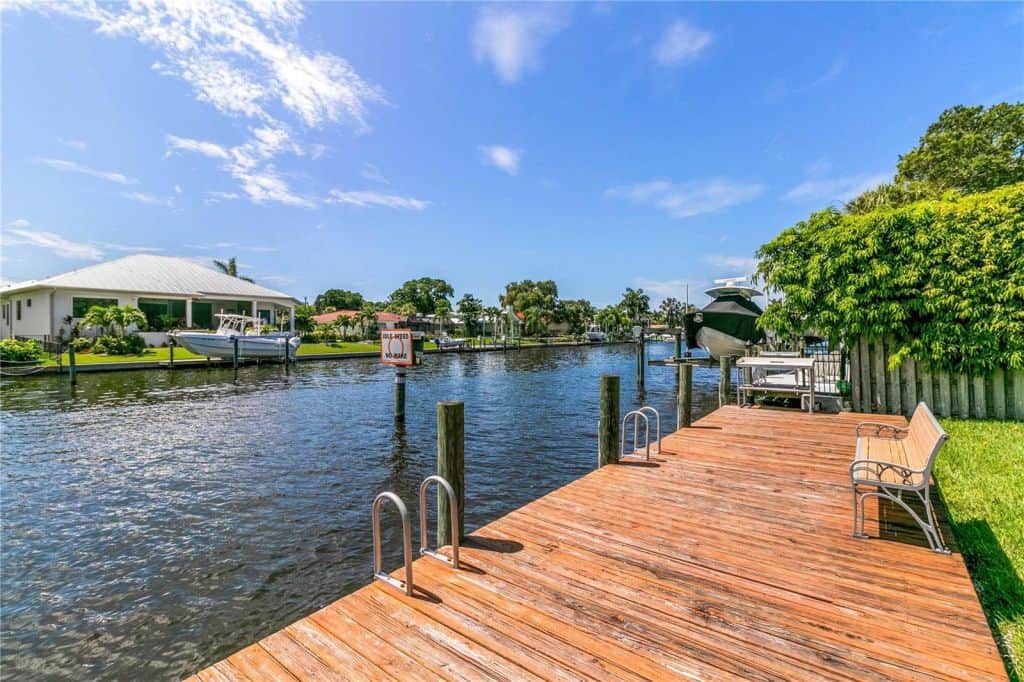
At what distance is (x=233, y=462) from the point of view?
36.2ft

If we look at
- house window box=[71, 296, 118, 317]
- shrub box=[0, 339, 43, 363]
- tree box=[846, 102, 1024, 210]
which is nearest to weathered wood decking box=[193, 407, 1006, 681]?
tree box=[846, 102, 1024, 210]

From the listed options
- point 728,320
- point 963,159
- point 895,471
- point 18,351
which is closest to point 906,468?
point 895,471

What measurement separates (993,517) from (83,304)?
52308 millimetres

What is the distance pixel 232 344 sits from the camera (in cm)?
3266

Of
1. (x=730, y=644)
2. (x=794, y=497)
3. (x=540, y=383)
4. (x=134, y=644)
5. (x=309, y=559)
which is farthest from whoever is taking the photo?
(x=540, y=383)

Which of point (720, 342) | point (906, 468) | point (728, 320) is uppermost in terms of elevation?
point (728, 320)

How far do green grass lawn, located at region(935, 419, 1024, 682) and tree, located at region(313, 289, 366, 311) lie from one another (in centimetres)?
10517

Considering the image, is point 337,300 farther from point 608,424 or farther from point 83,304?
point 608,424

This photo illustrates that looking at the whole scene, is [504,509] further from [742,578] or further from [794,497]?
[742,578]

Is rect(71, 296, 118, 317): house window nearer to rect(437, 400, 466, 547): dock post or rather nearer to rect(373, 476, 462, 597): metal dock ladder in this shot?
rect(437, 400, 466, 547): dock post

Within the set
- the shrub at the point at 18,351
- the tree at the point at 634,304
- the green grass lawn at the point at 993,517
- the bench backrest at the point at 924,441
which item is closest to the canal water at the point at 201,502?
the bench backrest at the point at 924,441

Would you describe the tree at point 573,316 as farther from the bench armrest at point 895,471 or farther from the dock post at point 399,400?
the bench armrest at point 895,471

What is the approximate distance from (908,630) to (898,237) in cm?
1082

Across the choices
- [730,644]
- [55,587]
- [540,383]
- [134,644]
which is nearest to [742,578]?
[730,644]
